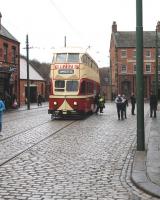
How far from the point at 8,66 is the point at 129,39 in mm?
50211

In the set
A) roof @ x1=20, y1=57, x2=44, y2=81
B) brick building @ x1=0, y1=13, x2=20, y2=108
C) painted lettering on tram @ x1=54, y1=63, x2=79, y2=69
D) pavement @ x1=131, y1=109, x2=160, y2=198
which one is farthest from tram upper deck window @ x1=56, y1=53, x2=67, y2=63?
roof @ x1=20, y1=57, x2=44, y2=81

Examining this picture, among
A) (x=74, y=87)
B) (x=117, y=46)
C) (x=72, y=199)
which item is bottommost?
(x=72, y=199)

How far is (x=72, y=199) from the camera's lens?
830 cm

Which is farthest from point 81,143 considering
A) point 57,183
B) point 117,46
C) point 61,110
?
point 117,46

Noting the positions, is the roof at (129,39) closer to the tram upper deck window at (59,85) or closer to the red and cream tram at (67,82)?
the red and cream tram at (67,82)

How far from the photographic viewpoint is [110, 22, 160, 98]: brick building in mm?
93312

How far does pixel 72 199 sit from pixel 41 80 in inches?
2770

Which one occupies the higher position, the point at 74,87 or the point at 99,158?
the point at 74,87

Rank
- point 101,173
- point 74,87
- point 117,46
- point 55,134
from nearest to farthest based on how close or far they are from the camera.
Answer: point 101,173
point 55,134
point 74,87
point 117,46

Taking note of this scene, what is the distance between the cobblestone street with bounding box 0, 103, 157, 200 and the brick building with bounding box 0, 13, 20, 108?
30447 mm

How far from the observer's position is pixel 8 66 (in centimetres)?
5038

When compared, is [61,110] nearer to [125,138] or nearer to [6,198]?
[125,138]

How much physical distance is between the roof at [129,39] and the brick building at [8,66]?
4343 centimetres

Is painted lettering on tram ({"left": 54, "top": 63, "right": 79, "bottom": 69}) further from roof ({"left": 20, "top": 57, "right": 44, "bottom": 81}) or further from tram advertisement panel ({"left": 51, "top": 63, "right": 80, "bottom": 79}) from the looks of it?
roof ({"left": 20, "top": 57, "right": 44, "bottom": 81})
